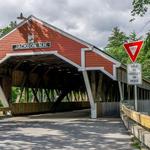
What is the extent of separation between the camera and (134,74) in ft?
42.0

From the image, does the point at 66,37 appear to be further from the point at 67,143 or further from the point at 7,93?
the point at 67,143

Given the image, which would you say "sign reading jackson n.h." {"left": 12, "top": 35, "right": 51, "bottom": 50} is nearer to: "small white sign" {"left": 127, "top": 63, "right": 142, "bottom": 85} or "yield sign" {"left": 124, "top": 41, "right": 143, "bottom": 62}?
"small white sign" {"left": 127, "top": 63, "right": 142, "bottom": 85}

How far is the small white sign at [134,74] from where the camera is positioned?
12.7m

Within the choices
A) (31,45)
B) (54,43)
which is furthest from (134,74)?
(31,45)

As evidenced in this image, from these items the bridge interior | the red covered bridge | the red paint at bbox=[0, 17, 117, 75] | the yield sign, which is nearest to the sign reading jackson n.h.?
the red covered bridge

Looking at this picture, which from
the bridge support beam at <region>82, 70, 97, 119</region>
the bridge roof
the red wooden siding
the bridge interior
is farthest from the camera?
the bridge interior

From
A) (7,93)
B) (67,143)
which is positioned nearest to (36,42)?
(7,93)

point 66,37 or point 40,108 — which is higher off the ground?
point 66,37

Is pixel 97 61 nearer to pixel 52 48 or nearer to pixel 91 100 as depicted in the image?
pixel 91 100

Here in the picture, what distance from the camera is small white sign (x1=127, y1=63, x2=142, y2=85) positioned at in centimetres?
1272

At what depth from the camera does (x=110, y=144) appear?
12328mm

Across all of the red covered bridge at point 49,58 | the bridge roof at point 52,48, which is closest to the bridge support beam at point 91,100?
the red covered bridge at point 49,58

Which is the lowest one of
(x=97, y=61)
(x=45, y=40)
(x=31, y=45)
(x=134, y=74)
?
(x=134, y=74)

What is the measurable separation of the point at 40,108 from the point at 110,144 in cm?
2299
